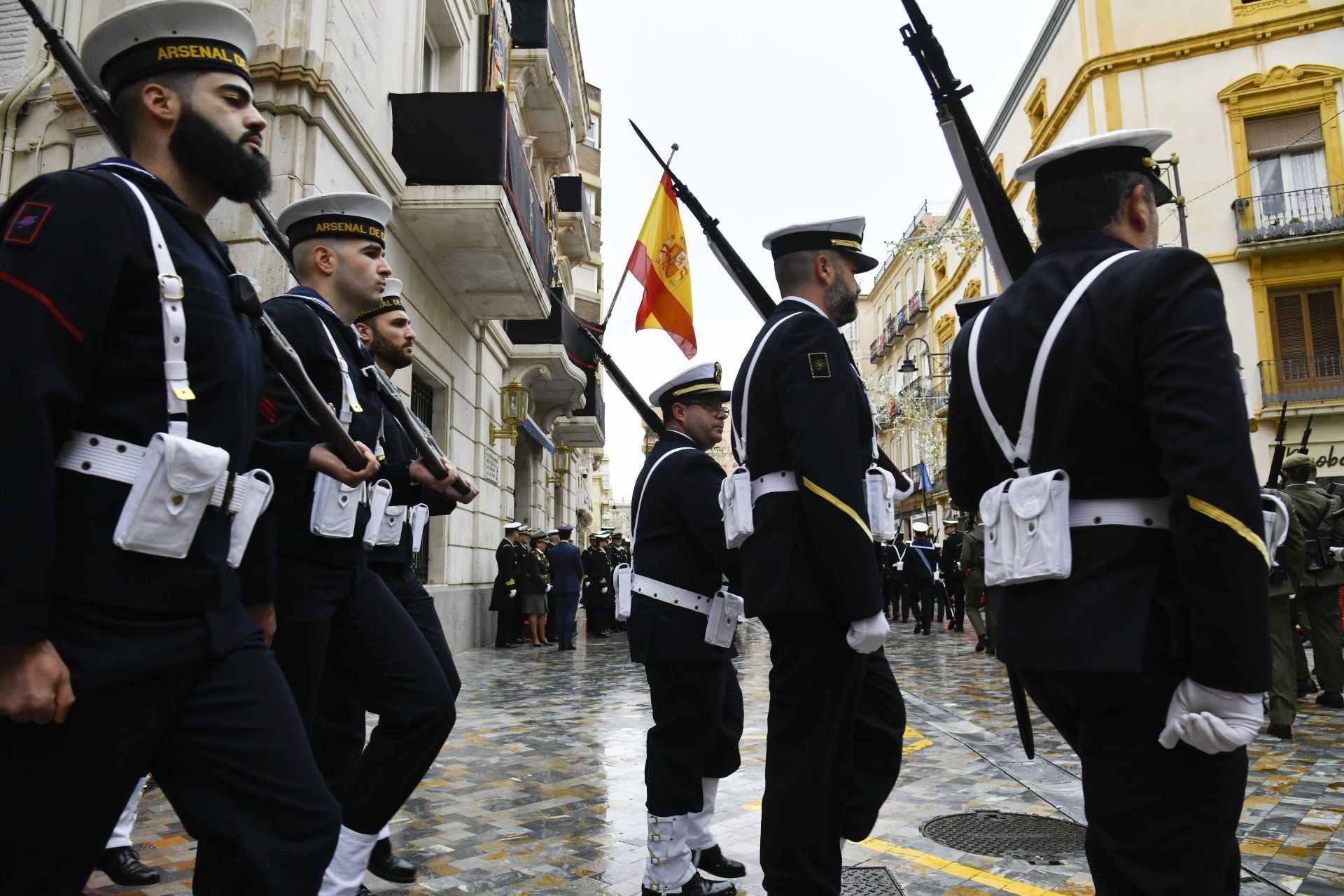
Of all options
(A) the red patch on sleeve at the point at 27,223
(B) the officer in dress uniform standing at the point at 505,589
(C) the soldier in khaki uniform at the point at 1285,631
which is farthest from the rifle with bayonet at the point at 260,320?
(B) the officer in dress uniform standing at the point at 505,589

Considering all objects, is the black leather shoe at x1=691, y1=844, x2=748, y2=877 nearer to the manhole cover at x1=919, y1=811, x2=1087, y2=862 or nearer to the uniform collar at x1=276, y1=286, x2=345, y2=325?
the manhole cover at x1=919, y1=811, x2=1087, y2=862

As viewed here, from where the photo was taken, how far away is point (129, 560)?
171 centimetres

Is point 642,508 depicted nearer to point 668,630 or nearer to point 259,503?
point 668,630

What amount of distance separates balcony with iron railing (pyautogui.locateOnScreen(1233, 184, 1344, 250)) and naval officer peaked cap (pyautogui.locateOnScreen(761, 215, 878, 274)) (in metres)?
22.0

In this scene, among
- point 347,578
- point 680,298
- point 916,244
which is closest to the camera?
point 347,578

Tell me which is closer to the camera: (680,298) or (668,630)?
(668,630)

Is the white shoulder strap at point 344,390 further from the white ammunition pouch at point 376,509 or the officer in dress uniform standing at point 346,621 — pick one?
the white ammunition pouch at point 376,509

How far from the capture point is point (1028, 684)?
7.34 ft

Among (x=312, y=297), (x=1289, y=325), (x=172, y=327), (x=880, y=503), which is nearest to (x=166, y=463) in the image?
(x=172, y=327)

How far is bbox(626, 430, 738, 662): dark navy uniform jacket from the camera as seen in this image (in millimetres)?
3605

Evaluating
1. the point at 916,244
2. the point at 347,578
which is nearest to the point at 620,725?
the point at 347,578

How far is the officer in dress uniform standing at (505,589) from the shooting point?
46.2 feet

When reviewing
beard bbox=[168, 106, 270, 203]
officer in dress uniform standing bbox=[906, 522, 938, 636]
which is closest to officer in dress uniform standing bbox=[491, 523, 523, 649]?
officer in dress uniform standing bbox=[906, 522, 938, 636]

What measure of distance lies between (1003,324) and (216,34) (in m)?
1.97
